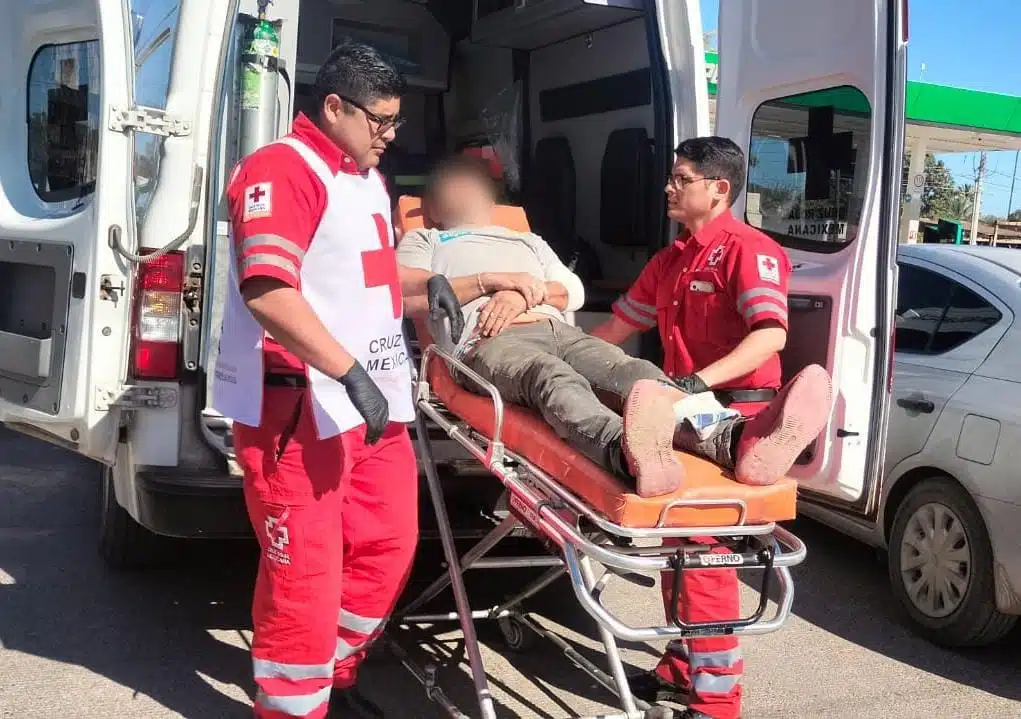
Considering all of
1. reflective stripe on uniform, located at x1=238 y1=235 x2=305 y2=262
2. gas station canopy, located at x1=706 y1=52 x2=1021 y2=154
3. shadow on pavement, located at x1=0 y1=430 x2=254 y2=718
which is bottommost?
shadow on pavement, located at x1=0 y1=430 x2=254 y2=718

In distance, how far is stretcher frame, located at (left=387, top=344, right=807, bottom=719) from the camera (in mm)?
2188

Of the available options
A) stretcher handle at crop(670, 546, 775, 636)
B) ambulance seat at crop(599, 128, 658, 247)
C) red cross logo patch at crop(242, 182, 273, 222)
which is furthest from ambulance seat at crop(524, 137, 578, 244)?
stretcher handle at crop(670, 546, 775, 636)

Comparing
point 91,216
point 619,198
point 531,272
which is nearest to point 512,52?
point 619,198

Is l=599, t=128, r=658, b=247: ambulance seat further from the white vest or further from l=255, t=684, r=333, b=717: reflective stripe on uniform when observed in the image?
l=255, t=684, r=333, b=717: reflective stripe on uniform

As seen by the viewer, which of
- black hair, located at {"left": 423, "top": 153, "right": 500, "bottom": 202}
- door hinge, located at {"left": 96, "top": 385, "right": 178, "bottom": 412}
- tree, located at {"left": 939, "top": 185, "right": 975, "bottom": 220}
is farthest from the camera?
tree, located at {"left": 939, "top": 185, "right": 975, "bottom": 220}

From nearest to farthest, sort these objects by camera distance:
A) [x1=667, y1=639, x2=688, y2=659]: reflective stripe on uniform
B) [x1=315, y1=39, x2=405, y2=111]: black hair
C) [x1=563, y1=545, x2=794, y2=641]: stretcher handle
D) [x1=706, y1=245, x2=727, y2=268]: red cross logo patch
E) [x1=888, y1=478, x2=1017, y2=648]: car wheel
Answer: [x1=563, y1=545, x2=794, y2=641]: stretcher handle < [x1=315, y1=39, x2=405, y2=111]: black hair < [x1=706, y1=245, x2=727, y2=268]: red cross logo patch < [x1=667, y1=639, x2=688, y2=659]: reflective stripe on uniform < [x1=888, y1=478, x2=1017, y2=648]: car wheel

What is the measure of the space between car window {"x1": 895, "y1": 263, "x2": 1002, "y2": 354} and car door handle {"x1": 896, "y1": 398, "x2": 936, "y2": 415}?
0.24m

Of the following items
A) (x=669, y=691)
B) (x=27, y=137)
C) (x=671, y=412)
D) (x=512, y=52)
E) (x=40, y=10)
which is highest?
(x=512, y=52)

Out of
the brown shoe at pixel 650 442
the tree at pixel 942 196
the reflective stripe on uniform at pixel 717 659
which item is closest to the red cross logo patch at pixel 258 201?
the brown shoe at pixel 650 442

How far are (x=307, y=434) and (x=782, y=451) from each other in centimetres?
118

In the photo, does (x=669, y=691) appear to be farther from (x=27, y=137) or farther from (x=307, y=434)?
(x=27, y=137)

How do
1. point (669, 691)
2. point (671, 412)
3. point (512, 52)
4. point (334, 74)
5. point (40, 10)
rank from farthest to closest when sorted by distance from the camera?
point (512, 52)
point (40, 10)
point (669, 691)
point (334, 74)
point (671, 412)

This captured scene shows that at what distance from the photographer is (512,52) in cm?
600

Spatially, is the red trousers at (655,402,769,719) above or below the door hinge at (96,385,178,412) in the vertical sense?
below
